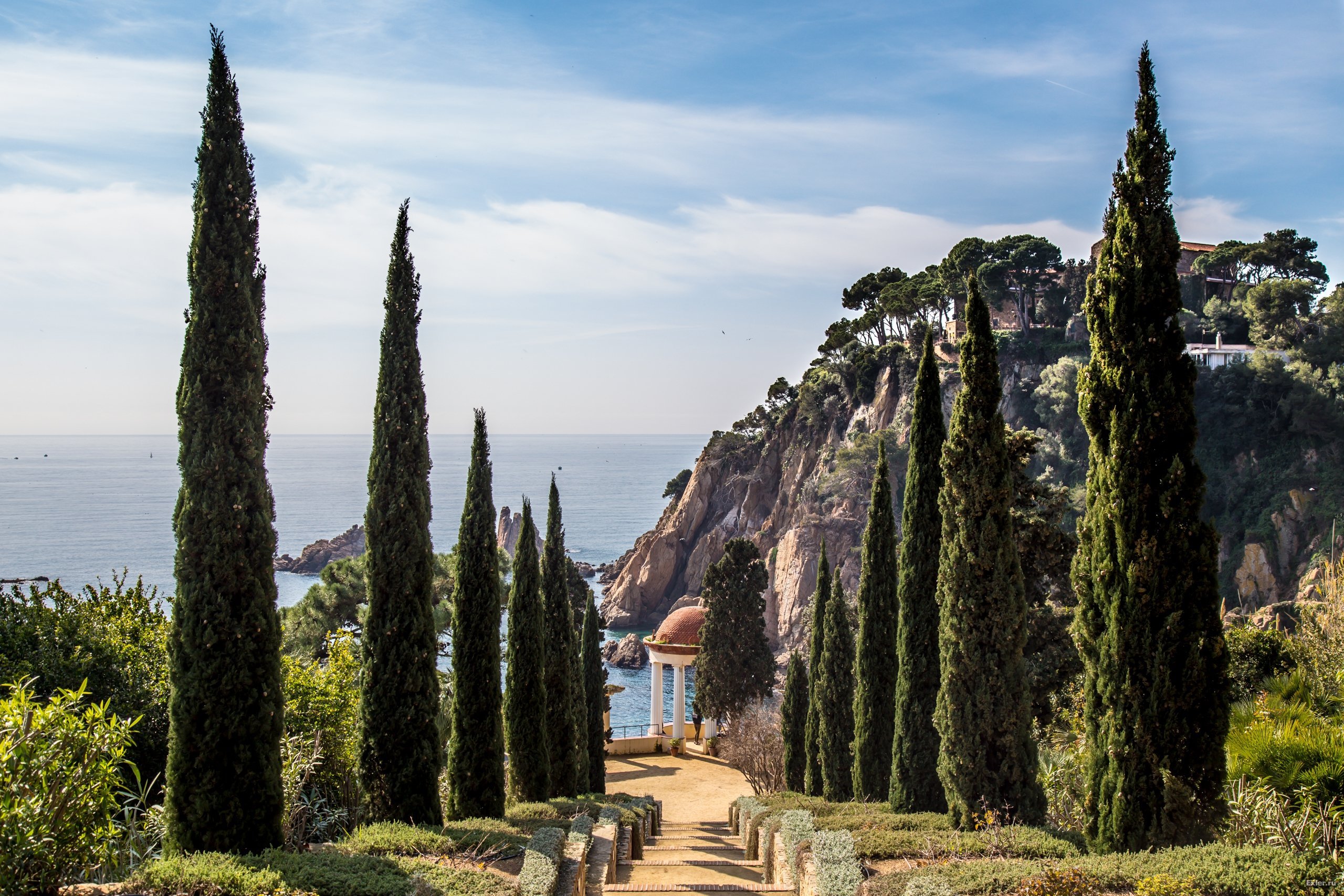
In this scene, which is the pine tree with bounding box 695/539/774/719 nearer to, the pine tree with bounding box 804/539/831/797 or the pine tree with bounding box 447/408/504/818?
the pine tree with bounding box 804/539/831/797

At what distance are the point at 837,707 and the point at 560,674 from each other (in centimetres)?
628

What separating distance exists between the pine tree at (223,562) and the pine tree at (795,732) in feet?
59.3

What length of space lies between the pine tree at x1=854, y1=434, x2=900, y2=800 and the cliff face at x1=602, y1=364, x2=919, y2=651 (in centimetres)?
4412

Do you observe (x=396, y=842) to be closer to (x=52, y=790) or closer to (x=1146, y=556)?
(x=52, y=790)

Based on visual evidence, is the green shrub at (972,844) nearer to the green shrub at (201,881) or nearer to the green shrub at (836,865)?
the green shrub at (836,865)

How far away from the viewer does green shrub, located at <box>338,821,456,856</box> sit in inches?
352

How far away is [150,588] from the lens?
13891 millimetres

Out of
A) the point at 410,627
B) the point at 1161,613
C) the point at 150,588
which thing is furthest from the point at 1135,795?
the point at 150,588

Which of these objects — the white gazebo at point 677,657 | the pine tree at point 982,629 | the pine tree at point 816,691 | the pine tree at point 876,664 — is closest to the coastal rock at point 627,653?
the white gazebo at point 677,657

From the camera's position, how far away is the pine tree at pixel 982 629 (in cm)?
1106

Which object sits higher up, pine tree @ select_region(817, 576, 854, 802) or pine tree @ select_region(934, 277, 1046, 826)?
pine tree @ select_region(934, 277, 1046, 826)

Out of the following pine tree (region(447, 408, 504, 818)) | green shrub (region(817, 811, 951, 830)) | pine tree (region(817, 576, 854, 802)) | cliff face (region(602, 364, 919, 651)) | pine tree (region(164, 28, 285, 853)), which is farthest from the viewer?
cliff face (region(602, 364, 919, 651))

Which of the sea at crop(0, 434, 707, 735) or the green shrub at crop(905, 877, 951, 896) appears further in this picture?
the sea at crop(0, 434, 707, 735)

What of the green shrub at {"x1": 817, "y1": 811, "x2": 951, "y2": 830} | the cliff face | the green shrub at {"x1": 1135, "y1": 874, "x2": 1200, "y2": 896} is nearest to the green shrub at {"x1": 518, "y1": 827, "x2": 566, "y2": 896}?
the green shrub at {"x1": 817, "y1": 811, "x2": 951, "y2": 830}
